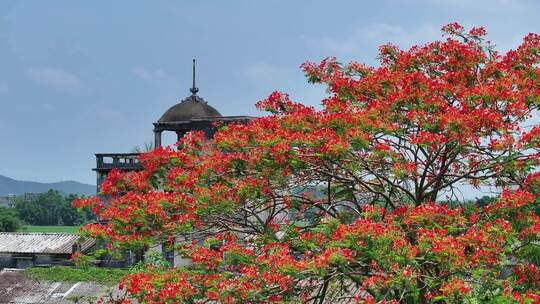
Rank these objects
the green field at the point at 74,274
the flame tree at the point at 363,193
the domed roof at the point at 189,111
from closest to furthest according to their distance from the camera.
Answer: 1. the flame tree at the point at 363,193
2. the domed roof at the point at 189,111
3. the green field at the point at 74,274

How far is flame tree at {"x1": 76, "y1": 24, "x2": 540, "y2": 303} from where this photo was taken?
11.7 meters

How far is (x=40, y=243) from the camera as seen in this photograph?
4738 cm

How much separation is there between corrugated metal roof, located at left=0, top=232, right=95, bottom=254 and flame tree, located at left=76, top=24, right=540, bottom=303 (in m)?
31.1

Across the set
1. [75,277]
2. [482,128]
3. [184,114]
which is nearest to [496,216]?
[482,128]

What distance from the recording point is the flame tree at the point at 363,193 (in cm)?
1174

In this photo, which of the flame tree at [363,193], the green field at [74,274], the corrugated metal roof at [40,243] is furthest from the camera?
the corrugated metal roof at [40,243]

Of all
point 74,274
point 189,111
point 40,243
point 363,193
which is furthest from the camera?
point 40,243

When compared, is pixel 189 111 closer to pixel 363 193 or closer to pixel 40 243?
pixel 40 243

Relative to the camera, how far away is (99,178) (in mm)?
42875

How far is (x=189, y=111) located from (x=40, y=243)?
17.7 m

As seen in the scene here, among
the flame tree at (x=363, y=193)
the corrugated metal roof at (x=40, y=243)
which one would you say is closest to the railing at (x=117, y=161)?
the corrugated metal roof at (x=40, y=243)

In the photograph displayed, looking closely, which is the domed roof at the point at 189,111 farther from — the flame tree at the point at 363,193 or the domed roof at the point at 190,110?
the flame tree at the point at 363,193

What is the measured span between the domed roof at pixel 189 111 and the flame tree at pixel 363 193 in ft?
58.8

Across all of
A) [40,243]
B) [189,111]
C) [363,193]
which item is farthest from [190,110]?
[363,193]
